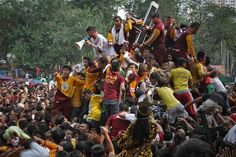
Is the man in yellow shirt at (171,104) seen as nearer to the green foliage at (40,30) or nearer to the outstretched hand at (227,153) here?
the outstretched hand at (227,153)

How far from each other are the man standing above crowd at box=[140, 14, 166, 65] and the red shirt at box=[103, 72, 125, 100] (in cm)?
225

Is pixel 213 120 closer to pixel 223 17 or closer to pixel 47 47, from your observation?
pixel 47 47

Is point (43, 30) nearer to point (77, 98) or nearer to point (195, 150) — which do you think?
point (77, 98)

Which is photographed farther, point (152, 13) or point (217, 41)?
point (217, 41)

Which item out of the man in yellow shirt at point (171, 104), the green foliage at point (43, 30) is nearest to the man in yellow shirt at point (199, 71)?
the man in yellow shirt at point (171, 104)

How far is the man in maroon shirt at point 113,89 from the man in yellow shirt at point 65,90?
1797 millimetres

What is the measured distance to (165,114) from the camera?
34.2 ft

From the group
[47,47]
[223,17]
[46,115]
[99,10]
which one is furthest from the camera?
[223,17]

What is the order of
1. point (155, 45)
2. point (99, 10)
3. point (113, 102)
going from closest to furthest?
point (113, 102) → point (155, 45) → point (99, 10)

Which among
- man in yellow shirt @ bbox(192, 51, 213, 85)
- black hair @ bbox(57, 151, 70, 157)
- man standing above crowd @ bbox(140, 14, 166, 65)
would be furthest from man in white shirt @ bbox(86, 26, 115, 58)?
black hair @ bbox(57, 151, 70, 157)

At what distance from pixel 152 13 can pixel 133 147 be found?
7784 millimetres

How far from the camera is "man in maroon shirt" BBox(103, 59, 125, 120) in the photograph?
447 inches

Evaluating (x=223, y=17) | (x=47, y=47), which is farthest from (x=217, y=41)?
(x=47, y=47)

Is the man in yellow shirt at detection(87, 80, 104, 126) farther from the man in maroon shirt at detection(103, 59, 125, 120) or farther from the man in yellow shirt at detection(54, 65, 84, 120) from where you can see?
the man in yellow shirt at detection(54, 65, 84, 120)
